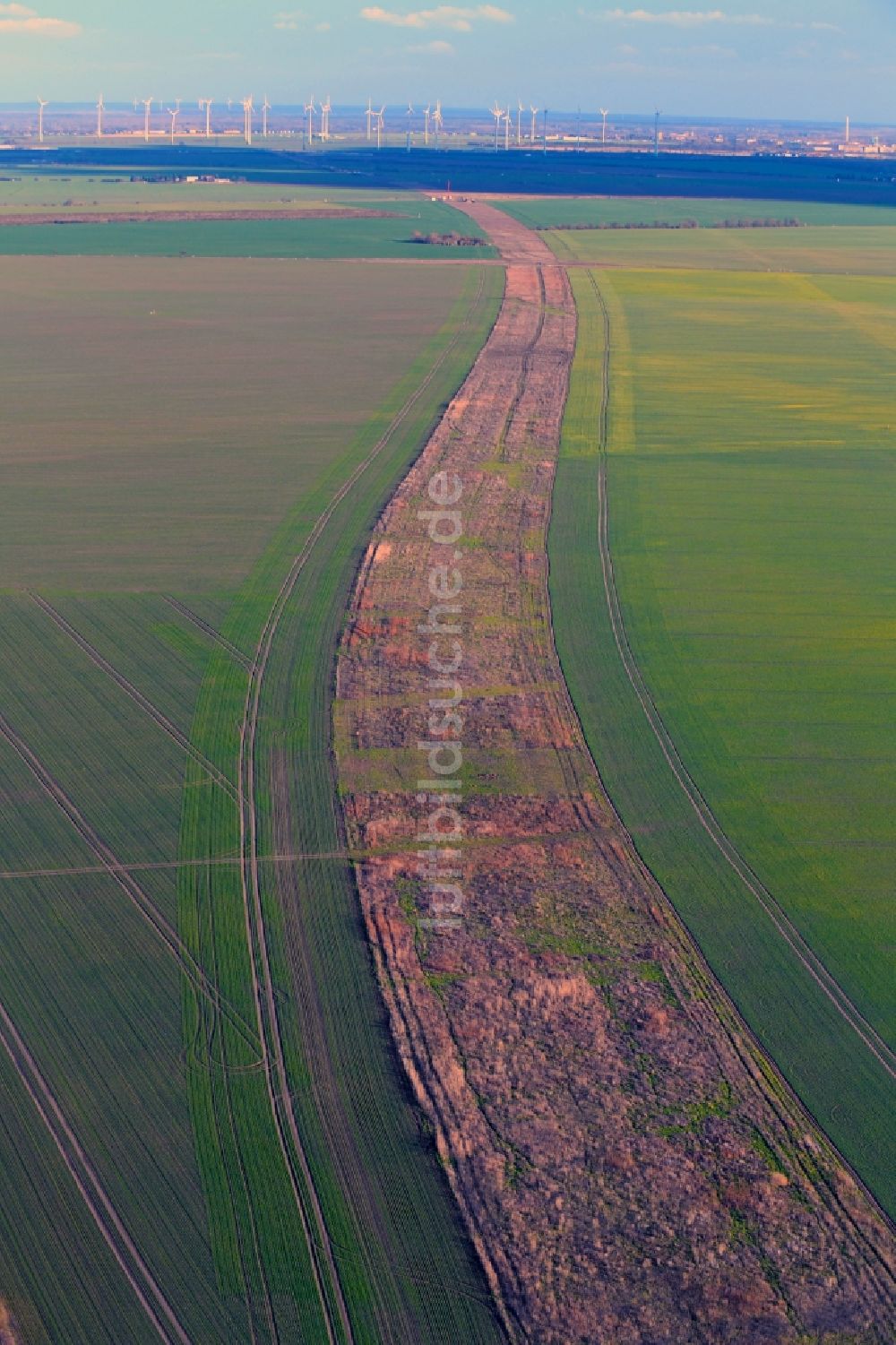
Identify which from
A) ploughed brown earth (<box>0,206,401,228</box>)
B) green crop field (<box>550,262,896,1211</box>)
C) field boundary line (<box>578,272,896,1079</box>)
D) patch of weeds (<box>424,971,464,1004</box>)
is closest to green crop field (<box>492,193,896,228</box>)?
ploughed brown earth (<box>0,206,401,228</box>)

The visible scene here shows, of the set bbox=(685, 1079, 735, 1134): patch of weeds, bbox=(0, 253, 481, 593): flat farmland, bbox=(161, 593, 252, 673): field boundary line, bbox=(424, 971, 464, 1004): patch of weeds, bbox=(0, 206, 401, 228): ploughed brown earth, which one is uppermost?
bbox=(0, 206, 401, 228): ploughed brown earth

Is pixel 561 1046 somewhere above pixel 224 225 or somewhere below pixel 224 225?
below

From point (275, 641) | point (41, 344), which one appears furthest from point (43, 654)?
point (41, 344)

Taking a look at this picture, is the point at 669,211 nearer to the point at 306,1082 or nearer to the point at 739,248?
the point at 739,248

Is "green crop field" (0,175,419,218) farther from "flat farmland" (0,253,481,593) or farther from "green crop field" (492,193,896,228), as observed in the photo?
"flat farmland" (0,253,481,593)

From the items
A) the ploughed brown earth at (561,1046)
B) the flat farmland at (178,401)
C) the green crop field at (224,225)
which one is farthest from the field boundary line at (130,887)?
the green crop field at (224,225)

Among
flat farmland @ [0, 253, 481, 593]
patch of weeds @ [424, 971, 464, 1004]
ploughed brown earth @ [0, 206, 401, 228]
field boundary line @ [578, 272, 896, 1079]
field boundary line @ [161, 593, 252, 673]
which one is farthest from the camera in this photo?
ploughed brown earth @ [0, 206, 401, 228]

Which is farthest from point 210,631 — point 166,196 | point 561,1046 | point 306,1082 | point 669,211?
point 166,196
